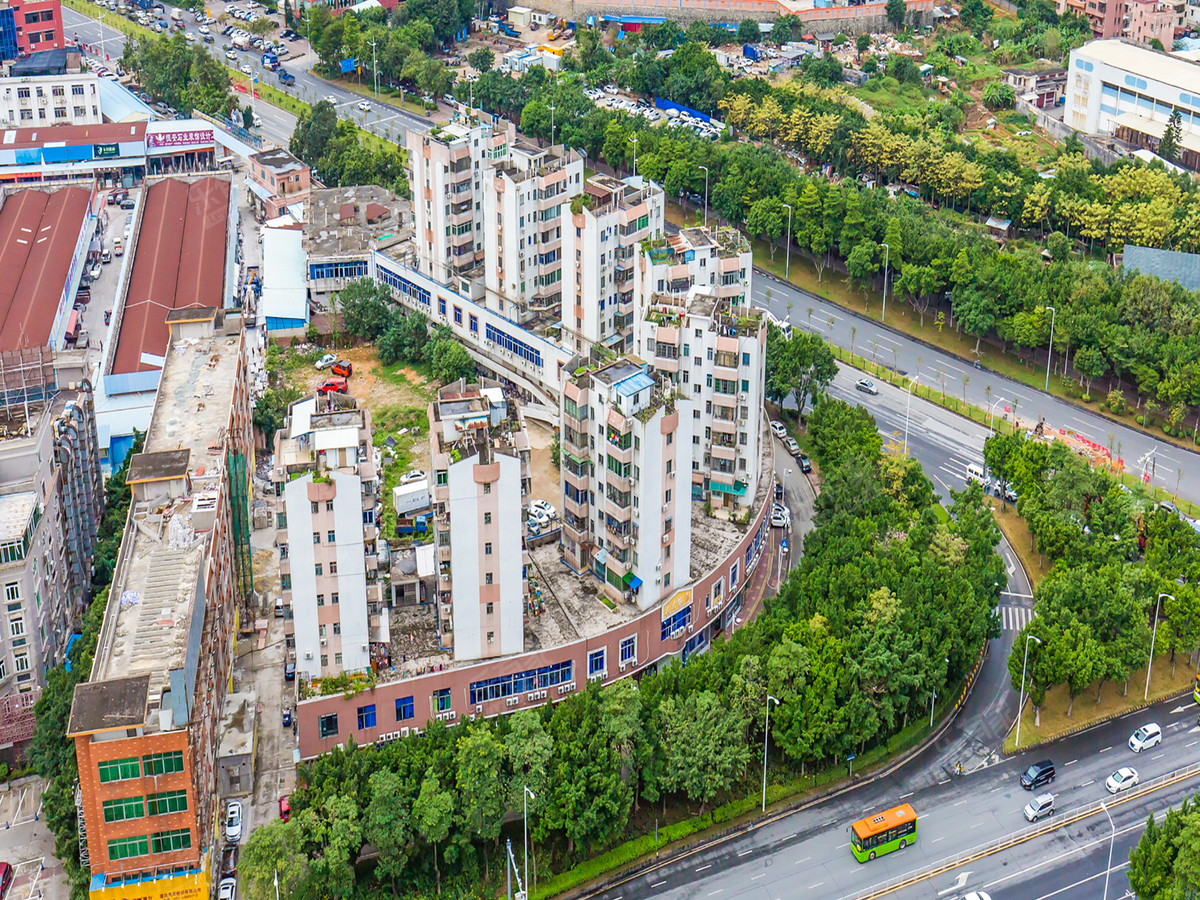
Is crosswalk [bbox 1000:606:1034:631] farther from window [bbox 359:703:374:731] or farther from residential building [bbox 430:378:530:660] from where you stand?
window [bbox 359:703:374:731]

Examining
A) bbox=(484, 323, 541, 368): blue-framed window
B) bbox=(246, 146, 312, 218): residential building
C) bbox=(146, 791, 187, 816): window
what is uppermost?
bbox=(246, 146, 312, 218): residential building

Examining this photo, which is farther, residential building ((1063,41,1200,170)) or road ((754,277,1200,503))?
residential building ((1063,41,1200,170))

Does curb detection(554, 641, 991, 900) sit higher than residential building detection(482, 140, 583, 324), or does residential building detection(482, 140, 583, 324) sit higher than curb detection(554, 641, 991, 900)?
residential building detection(482, 140, 583, 324)

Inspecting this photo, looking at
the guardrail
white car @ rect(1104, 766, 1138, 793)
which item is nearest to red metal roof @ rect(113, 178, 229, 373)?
the guardrail

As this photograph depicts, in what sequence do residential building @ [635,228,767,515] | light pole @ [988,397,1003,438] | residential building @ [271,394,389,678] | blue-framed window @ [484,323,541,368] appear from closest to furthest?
1. residential building @ [271,394,389,678]
2. residential building @ [635,228,767,515]
3. blue-framed window @ [484,323,541,368]
4. light pole @ [988,397,1003,438]

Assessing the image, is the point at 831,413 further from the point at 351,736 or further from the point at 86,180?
the point at 86,180

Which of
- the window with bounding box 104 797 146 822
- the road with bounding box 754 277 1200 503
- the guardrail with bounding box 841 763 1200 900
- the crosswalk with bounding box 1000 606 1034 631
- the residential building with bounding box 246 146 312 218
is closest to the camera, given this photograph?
the window with bounding box 104 797 146 822

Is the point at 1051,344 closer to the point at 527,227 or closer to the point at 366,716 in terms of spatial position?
the point at 527,227
